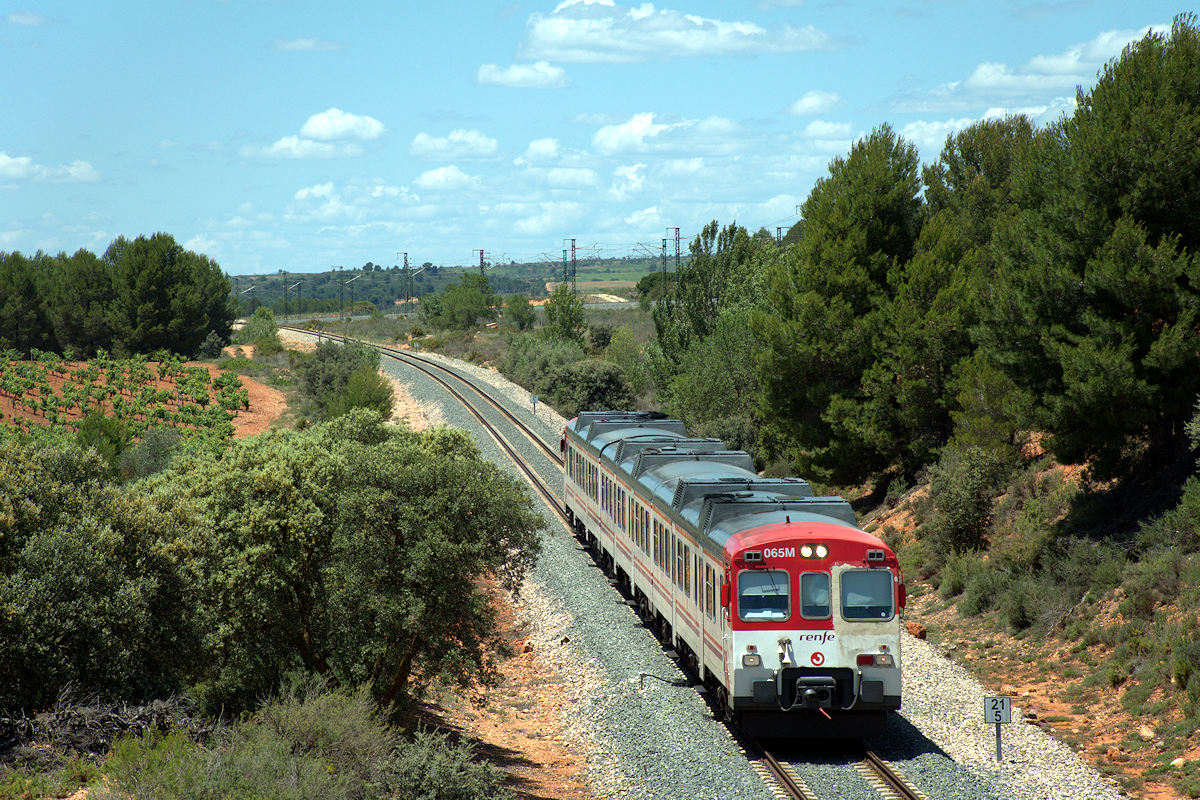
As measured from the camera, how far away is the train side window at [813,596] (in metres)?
13.4

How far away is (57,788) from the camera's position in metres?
10.8

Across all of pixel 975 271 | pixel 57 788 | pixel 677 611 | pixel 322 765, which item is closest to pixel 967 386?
pixel 975 271

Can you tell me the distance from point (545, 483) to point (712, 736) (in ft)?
72.1

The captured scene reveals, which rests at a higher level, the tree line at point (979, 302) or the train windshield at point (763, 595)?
the tree line at point (979, 302)

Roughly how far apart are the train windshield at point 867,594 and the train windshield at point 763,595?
784 millimetres

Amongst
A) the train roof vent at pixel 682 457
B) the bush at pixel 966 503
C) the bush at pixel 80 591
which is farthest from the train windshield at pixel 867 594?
the bush at pixel 966 503

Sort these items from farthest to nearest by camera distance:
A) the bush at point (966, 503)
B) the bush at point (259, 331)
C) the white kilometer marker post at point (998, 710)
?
the bush at point (259, 331) → the bush at point (966, 503) → the white kilometer marker post at point (998, 710)

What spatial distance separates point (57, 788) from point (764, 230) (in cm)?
6391

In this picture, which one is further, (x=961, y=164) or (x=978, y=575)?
(x=961, y=164)

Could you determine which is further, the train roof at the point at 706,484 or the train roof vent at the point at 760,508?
the train roof vent at the point at 760,508

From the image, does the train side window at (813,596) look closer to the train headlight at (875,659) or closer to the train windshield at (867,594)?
the train windshield at (867,594)

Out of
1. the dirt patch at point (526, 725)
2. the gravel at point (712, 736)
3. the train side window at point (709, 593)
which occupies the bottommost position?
the dirt patch at point (526, 725)

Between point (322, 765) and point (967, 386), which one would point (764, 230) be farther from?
point (322, 765)

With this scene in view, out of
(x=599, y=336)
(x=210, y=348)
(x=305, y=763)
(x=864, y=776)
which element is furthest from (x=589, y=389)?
(x=305, y=763)
